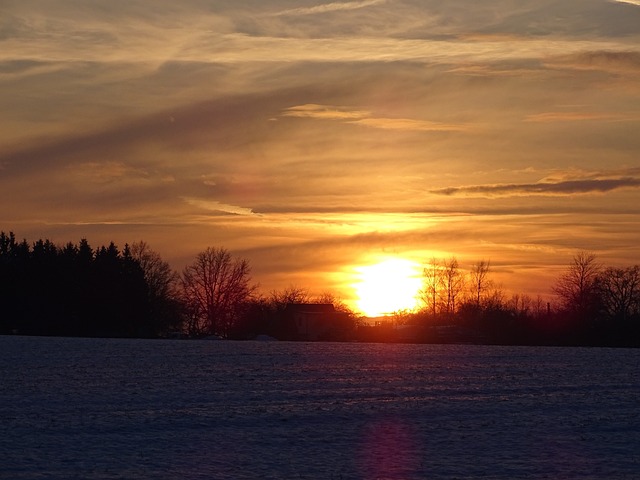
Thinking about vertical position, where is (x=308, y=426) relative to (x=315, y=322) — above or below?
below

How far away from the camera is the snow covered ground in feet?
74.3

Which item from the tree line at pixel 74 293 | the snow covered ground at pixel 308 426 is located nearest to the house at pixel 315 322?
the tree line at pixel 74 293

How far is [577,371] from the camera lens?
215ft

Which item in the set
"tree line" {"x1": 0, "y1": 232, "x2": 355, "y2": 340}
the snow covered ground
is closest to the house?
"tree line" {"x1": 0, "y1": 232, "x2": 355, "y2": 340}

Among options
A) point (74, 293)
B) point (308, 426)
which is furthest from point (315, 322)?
point (308, 426)

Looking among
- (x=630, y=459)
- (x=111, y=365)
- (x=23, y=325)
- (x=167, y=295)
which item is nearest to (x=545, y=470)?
(x=630, y=459)

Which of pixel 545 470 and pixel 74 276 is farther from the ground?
pixel 74 276

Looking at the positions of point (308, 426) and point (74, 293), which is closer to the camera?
point (308, 426)

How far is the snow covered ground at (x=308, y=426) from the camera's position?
22656mm

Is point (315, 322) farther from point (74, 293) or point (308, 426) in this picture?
point (308, 426)

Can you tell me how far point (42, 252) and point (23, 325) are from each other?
10.8m

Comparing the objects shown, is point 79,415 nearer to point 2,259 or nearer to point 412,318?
point 2,259

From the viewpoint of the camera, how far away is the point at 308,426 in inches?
1177

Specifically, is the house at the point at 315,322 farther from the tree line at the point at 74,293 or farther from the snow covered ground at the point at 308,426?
the snow covered ground at the point at 308,426
